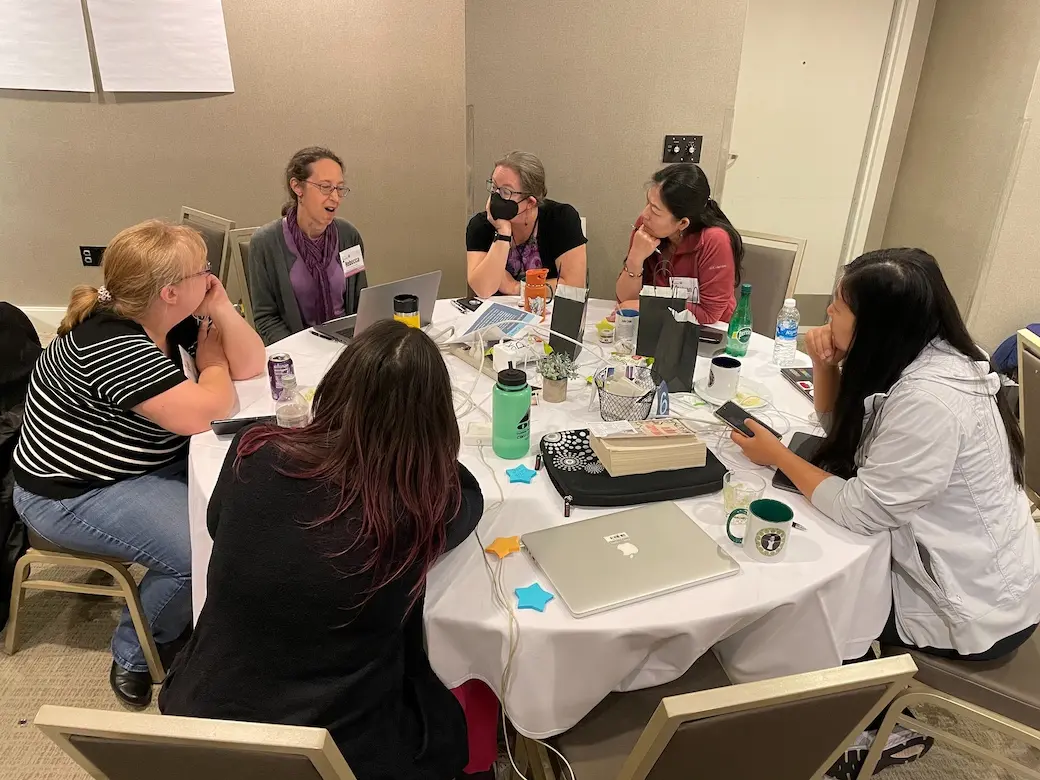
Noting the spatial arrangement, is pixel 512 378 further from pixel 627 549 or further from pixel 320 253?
pixel 320 253

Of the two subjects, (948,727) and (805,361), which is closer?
(948,727)

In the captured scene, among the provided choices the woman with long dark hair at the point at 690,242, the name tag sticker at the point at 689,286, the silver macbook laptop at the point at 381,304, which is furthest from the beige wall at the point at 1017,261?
the silver macbook laptop at the point at 381,304

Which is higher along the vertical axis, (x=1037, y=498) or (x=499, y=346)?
(x=499, y=346)

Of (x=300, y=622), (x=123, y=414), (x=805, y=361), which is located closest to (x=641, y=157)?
→ (x=805, y=361)

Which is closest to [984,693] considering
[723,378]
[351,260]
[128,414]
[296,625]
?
[723,378]

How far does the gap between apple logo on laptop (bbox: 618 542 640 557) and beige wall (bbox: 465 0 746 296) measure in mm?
2393

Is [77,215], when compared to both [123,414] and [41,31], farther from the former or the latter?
[123,414]

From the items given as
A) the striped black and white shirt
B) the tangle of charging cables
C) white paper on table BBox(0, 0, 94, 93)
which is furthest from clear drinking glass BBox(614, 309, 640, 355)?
white paper on table BBox(0, 0, 94, 93)

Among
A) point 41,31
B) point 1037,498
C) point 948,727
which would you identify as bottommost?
point 948,727

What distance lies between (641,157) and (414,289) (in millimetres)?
1693

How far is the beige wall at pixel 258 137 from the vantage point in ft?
11.3

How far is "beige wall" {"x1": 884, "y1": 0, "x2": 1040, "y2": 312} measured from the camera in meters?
3.04

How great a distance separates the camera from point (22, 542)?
1.83m

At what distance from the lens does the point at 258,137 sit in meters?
3.58
